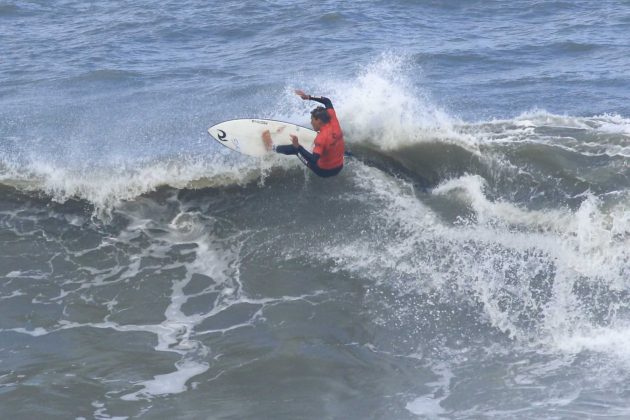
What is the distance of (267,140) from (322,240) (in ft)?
6.06

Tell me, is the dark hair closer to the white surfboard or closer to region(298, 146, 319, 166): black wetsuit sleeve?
region(298, 146, 319, 166): black wetsuit sleeve

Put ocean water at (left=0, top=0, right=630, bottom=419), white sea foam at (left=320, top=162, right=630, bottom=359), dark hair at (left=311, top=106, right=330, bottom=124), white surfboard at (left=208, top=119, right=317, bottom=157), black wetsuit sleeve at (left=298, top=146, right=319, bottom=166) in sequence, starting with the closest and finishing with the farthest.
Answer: ocean water at (left=0, top=0, right=630, bottom=419), white sea foam at (left=320, top=162, right=630, bottom=359), dark hair at (left=311, top=106, right=330, bottom=124), black wetsuit sleeve at (left=298, top=146, right=319, bottom=166), white surfboard at (left=208, top=119, right=317, bottom=157)

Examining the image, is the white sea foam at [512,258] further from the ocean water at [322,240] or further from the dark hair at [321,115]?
the dark hair at [321,115]

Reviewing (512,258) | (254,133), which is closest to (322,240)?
(254,133)

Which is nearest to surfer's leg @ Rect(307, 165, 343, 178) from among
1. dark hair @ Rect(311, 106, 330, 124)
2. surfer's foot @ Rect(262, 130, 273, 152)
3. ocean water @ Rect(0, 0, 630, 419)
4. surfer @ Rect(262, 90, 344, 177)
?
surfer @ Rect(262, 90, 344, 177)

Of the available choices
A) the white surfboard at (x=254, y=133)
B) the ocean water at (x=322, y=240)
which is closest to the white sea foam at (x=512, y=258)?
the ocean water at (x=322, y=240)

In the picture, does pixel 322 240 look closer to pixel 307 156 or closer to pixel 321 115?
pixel 307 156

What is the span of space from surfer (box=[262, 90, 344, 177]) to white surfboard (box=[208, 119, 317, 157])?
1.64ft

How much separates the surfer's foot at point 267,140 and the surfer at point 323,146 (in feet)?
1.79

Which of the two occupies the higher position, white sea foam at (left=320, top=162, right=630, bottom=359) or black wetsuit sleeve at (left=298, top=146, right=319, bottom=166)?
black wetsuit sleeve at (left=298, top=146, right=319, bottom=166)

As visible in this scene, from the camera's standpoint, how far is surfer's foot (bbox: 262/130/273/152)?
11.1m

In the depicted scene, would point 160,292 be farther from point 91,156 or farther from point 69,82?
point 69,82

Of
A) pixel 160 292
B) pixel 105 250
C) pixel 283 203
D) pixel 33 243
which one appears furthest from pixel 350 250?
pixel 33 243

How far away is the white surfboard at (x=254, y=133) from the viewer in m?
11.1
